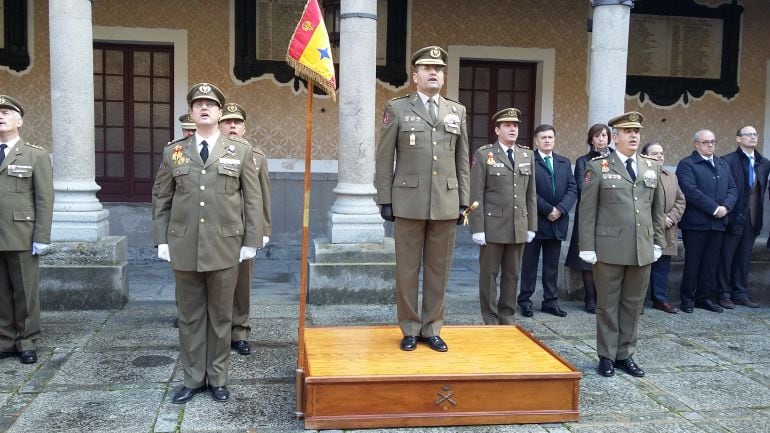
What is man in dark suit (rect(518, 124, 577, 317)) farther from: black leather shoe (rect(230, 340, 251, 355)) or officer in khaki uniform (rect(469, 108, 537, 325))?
black leather shoe (rect(230, 340, 251, 355))

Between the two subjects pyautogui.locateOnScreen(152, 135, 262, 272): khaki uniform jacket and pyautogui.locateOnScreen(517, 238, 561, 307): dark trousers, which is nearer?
pyautogui.locateOnScreen(152, 135, 262, 272): khaki uniform jacket

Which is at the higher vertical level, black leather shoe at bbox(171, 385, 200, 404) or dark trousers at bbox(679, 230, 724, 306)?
dark trousers at bbox(679, 230, 724, 306)

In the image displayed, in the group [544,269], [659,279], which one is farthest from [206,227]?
[659,279]

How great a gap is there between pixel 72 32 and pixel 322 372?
4249 mm

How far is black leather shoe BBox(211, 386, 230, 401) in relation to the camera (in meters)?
4.37

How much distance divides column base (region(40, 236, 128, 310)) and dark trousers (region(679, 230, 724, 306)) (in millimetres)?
5204

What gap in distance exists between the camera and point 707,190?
22.9 ft

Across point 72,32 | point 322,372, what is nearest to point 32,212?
point 72,32

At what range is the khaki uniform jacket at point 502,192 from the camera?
5.83m

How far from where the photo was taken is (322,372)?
4.05 m

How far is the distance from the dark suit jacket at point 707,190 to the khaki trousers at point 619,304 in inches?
90.7

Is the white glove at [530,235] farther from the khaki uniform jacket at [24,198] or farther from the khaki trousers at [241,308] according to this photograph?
the khaki uniform jacket at [24,198]

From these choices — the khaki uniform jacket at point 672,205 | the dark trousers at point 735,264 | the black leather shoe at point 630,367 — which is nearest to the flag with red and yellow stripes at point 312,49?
the black leather shoe at point 630,367

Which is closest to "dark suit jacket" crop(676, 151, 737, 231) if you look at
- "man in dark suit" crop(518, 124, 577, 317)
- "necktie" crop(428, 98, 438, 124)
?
"man in dark suit" crop(518, 124, 577, 317)
